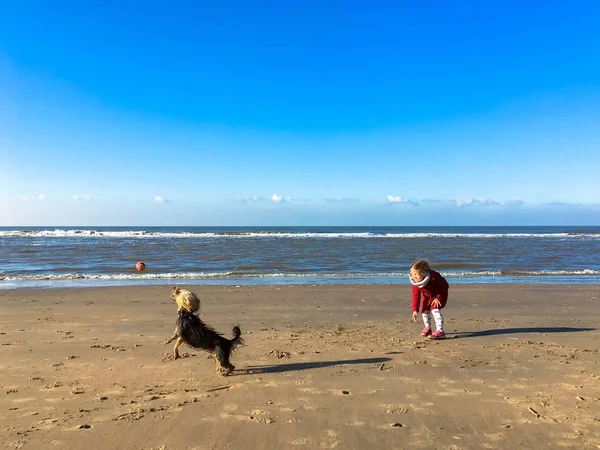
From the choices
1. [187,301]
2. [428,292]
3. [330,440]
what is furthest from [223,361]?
[428,292]

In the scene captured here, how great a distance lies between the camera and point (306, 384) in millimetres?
4961

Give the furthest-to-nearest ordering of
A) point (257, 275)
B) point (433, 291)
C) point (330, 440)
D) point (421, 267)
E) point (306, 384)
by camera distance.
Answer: point (257, 275), point (433, 291), point (421, 267), point (306, 384), point (330, 440)

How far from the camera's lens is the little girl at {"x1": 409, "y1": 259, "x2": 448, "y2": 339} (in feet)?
23.2

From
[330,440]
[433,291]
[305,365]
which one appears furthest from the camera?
[433,291]

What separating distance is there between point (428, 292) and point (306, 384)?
10.5 ft

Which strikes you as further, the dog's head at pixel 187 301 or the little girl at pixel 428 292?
the little girl at pixel 428 292

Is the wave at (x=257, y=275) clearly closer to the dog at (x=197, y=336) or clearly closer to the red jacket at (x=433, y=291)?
the red jacket at (x=433, y=291)

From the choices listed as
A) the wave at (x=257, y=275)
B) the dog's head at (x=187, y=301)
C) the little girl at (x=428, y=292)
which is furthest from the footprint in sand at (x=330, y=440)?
the wave at (x=257, y=275)

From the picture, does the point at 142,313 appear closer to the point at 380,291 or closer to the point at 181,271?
the point at 380,291

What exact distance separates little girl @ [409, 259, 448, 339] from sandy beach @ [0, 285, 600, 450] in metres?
0.32

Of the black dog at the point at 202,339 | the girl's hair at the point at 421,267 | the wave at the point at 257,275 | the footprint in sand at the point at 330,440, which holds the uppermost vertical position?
the girl's hair at the point at 421,267

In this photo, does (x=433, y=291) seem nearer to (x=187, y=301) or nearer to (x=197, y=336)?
(x=197, y=336)

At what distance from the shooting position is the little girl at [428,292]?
706cm

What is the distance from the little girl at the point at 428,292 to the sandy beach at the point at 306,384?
319 mm
